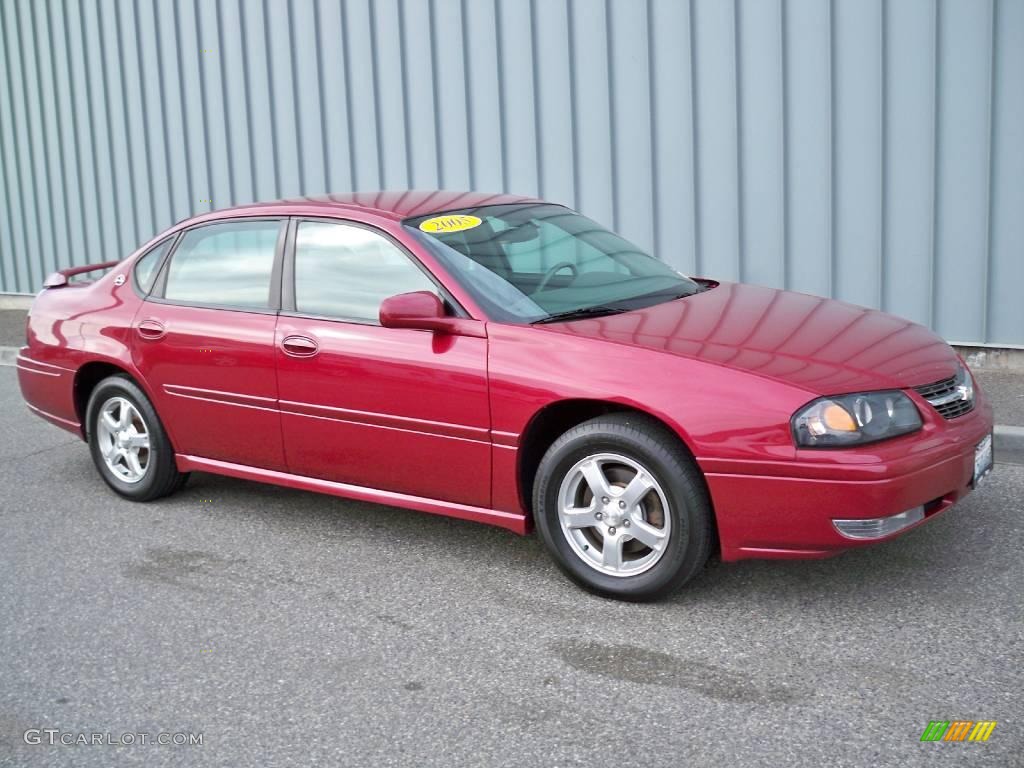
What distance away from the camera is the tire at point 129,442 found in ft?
18.6

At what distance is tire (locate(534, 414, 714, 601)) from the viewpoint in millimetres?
4027

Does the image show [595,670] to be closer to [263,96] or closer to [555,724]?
[555,724]

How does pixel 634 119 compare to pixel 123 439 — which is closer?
pixel 123 439

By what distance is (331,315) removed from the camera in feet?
16.2

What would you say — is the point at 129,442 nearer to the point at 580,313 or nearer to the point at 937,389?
the point at 580,313

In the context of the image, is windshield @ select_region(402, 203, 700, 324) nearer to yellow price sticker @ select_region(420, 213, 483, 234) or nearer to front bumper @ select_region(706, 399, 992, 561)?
yellow price sticker @ select_region(420, 213, 483, 234)

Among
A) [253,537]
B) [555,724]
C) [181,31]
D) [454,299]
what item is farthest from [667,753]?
[181,31]

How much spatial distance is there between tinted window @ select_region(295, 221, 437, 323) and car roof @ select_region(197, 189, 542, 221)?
12 cm

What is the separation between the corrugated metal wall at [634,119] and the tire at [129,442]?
435 centimetres

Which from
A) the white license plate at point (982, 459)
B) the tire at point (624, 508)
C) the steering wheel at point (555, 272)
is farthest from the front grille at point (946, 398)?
the steering wheel at point (555, 272)

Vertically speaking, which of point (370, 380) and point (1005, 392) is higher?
point (370, 380)

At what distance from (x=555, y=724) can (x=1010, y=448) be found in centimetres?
361

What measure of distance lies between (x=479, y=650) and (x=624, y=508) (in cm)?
72

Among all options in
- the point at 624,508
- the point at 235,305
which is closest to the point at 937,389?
the point at 624,508
